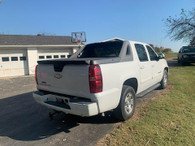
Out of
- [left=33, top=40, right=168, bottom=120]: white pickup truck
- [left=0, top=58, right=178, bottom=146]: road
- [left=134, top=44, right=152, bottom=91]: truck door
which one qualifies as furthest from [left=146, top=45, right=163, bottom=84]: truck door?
[left=0, top=58, right=178, bottom=146]: road

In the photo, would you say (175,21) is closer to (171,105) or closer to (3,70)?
(171,105)

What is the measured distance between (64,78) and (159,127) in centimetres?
234

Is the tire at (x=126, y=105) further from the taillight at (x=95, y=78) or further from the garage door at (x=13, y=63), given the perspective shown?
the garage door at (x=13, y=63)

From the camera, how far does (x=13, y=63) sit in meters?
14.4

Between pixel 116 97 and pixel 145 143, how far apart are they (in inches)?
39.8

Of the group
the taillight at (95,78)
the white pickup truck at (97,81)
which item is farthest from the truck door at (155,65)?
the taillight at (95,78)

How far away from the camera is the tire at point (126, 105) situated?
10.6 feet

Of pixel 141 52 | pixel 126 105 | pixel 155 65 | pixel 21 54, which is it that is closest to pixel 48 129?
pixel 126 105

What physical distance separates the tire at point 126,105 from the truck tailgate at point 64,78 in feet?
3.14

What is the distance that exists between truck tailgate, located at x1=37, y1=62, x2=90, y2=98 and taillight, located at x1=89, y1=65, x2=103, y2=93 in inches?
3.2

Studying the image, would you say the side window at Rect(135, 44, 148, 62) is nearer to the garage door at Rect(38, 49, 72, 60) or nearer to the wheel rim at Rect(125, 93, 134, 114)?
the wheel rim at Rect(125, 93, 134, 114)

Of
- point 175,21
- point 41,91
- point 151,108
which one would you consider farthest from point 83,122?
point 175,21

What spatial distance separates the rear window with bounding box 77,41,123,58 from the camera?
4.11 meters

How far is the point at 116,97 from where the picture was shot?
120 inches
